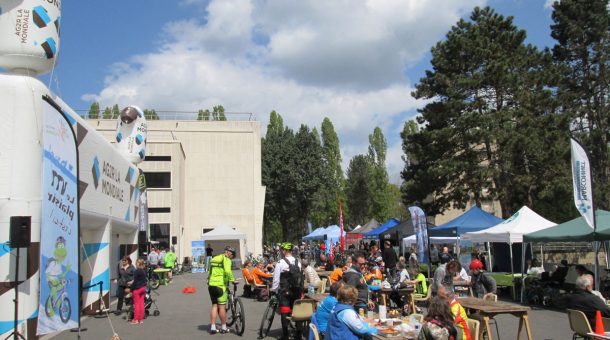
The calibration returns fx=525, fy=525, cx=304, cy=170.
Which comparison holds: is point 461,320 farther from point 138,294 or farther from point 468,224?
point 468,224

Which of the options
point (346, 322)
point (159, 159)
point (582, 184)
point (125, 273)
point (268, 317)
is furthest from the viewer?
point (159, 159)

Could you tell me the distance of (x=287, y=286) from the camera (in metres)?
9.22

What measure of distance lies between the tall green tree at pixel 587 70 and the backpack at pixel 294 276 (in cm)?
2670

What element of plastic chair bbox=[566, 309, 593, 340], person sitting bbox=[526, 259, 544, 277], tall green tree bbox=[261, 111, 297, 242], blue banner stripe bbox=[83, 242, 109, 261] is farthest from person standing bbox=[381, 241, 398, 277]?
tall green tree bbox=[261, 111, 297, 242]

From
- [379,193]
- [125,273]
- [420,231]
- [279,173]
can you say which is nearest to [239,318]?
[125,273]

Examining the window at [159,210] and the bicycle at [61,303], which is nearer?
the bicycle at [61,303]

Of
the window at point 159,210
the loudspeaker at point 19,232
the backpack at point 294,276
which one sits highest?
the window at point 159,210

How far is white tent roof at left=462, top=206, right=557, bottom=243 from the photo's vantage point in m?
15.9

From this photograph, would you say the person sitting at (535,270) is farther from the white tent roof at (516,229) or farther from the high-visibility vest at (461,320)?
the high-visibility vest at (461,320)

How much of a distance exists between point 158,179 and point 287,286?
31987 millimetres

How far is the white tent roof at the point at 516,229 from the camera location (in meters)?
15.9

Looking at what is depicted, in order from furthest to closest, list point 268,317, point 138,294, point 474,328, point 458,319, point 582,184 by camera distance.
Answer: point 582,184 < point 138,294 < point 268,317 < point 474,328 < point 458,319

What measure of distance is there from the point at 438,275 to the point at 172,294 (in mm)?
11386

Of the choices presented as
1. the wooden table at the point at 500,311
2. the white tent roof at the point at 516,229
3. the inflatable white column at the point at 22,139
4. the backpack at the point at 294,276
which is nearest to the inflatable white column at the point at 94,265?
the inflatable white column at the point at 22,139
